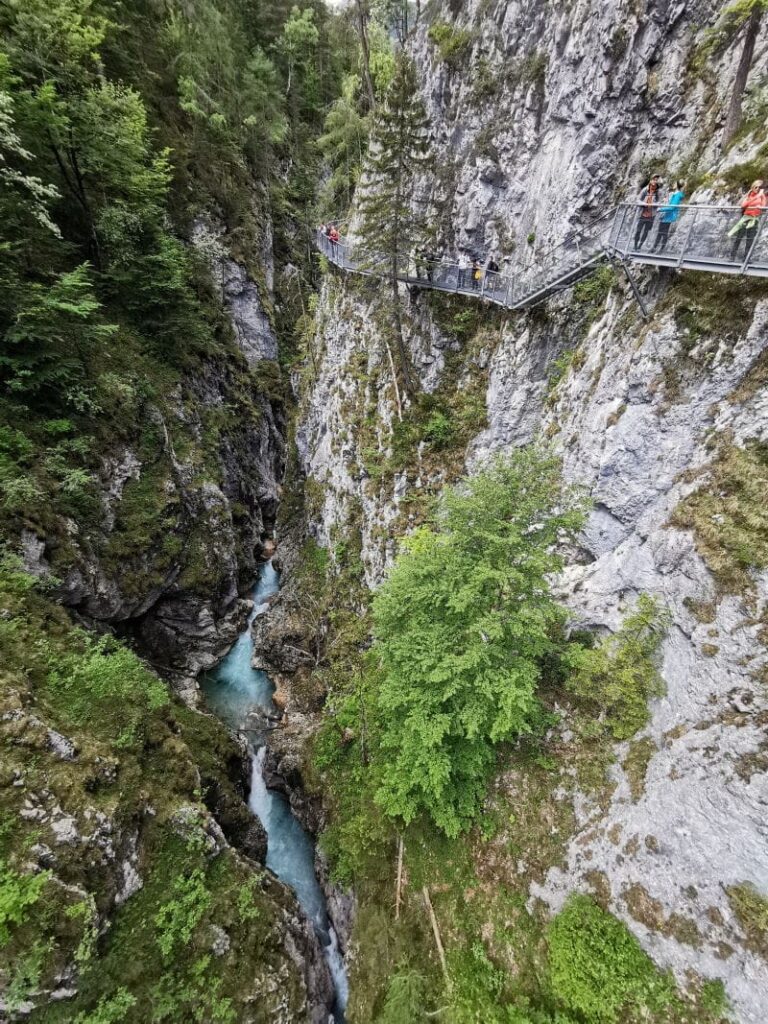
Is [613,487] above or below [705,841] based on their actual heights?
above

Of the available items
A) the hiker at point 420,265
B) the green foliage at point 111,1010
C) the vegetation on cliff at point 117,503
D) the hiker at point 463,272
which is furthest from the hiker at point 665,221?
the green foliage at point 111,1010

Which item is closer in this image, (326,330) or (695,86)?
(695,86)

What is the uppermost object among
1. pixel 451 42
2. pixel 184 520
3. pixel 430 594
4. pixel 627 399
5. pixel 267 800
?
pixel 451 42

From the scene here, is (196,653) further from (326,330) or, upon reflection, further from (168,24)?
(168,24)

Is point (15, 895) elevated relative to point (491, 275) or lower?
lower

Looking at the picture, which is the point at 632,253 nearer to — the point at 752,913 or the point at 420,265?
the point at 420,265

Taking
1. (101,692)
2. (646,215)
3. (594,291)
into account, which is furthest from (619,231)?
(101,692)

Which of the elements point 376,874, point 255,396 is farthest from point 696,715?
point 255,396
